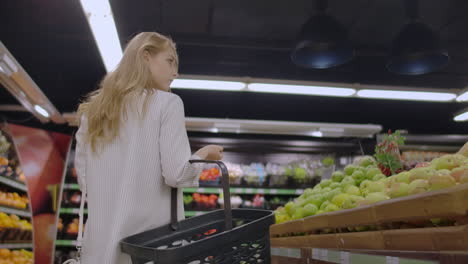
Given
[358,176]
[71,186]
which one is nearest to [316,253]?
[358,176]

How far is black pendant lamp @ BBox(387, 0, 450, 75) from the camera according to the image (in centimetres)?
437

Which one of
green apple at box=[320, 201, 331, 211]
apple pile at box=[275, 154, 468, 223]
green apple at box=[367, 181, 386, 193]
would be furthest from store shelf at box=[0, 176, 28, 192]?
green apple at box=[367, 181, 386, 193]

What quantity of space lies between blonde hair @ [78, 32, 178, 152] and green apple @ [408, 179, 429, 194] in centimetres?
92

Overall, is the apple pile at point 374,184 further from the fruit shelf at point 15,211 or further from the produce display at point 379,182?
the fruit shelf at point 15,211

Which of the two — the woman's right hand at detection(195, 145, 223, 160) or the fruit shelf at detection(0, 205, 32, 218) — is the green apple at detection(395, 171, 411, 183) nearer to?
the woman's right hand at detection(195, 145, 223, 160)

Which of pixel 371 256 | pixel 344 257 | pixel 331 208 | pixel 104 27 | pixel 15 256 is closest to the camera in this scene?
pixel 371 256

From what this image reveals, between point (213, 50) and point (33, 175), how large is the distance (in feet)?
11.3

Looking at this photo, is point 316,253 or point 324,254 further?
point 316,253

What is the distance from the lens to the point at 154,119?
1399 millimetres

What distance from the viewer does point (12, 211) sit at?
4.77 metres

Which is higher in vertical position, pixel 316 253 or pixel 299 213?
pixel 299 213

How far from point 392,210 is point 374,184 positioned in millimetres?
770

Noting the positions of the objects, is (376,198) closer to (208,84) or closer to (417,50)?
(417,50)

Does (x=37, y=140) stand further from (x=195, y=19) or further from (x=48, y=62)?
(x=195, y=19)
